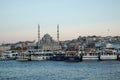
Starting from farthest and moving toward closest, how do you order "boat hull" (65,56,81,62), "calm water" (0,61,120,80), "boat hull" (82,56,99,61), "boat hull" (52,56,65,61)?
"boat hull" (52,56,65,61) < "boat hull" (82,56,99,61) < "boat hull" (65,56,81,62) < "calm water" (0,61,120,80)

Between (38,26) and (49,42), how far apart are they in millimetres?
23790

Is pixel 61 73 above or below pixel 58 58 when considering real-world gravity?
below

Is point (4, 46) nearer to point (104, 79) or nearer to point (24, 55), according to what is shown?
Result: point (24, 55)

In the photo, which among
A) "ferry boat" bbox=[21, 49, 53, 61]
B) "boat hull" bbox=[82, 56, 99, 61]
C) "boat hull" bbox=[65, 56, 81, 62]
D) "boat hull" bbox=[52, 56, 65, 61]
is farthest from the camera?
"ferry boat" bbox=[21, 49, 53, 61]

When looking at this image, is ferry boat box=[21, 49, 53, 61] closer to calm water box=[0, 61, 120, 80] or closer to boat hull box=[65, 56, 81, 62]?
boat hull box=[65, 56, 81, 62]

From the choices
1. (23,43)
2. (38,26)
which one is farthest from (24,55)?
(23,43)

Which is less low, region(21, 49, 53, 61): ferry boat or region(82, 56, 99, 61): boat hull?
region(21, 49, 53, 61): ferry boat

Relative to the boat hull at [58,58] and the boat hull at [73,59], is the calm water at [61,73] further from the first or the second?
the boat hull at [58,58]

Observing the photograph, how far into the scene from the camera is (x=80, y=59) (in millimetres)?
102500

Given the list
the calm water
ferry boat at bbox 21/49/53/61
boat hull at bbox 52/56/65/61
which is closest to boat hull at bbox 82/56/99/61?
boat hull at bbox 52/56/65/61

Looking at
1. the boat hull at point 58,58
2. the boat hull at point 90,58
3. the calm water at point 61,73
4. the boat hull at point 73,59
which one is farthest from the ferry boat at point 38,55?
the calm water at point 61,73

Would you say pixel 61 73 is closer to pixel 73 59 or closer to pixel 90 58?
pixel 73 59

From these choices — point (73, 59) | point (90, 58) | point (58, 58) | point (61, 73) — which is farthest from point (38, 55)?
point (61, 73)

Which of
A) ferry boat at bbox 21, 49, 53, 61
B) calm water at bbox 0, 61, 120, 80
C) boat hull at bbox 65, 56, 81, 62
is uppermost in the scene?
ferry boat at bbox 21, 49, 53, 61
